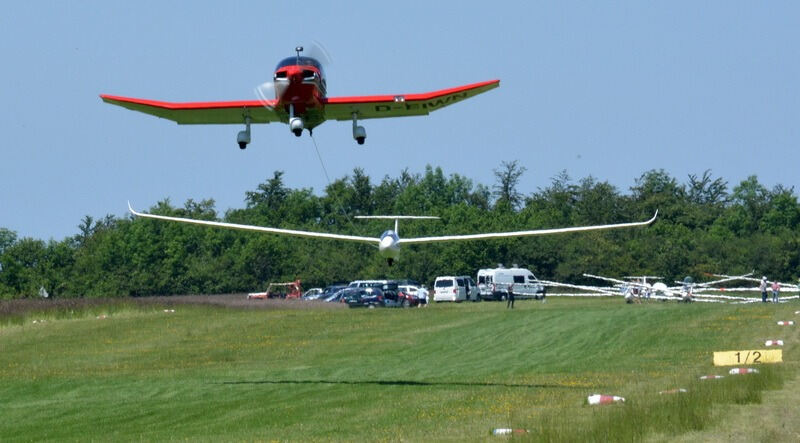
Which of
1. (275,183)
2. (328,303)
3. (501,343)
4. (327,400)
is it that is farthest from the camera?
(275,183)

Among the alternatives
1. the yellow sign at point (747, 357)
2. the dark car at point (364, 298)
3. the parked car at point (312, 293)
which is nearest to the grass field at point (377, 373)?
the yellow sign at point (747, 357)

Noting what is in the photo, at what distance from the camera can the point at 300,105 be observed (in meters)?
29.0

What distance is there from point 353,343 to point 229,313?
54.7 ft

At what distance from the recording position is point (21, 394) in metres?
31.7

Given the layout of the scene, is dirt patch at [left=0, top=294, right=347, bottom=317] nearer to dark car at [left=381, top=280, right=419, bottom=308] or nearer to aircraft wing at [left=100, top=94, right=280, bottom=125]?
dark car at [left=381, top=280, right=419, bottom=308]

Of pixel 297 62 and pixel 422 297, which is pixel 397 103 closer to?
pixel 297 62

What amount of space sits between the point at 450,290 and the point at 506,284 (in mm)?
4543

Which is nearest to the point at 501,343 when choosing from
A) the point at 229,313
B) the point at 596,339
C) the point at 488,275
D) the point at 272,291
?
the point at 596,339

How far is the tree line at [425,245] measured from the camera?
91.7 m

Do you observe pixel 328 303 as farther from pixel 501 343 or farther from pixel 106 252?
pixel 106 252

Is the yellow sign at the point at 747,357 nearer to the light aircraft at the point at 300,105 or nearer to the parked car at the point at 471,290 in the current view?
the light aircraft at the point at 300,105

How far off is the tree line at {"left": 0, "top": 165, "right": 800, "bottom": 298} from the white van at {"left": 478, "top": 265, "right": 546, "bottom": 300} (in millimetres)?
10973

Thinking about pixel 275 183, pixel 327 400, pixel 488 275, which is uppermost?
pixel 275 183

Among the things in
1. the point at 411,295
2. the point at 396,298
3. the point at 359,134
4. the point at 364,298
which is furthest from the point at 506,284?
the point at 359,134
